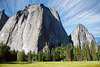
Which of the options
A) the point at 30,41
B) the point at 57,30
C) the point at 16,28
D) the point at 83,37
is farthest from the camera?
the point at 83,37

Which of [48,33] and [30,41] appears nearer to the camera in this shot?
[30,41]

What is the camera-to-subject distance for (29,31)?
100625 millimetres

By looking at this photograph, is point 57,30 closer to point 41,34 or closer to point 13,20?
point 41,34

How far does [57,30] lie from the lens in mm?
123500

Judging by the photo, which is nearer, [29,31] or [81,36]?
[29,31]

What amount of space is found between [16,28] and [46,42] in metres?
47.4

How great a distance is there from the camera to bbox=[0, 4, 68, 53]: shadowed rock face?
92.8 meters

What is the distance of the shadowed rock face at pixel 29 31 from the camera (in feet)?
304

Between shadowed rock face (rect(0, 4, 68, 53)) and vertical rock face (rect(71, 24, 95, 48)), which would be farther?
vertical rock face (rect(71, 24, 95, 48))

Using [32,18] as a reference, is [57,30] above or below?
below

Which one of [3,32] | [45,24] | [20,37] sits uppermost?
[45,24]

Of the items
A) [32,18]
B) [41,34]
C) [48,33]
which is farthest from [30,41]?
[32,18]

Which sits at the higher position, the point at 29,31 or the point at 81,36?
the point at 29,31

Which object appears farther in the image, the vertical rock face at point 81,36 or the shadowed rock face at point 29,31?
the vertical rock face at point 81,36
